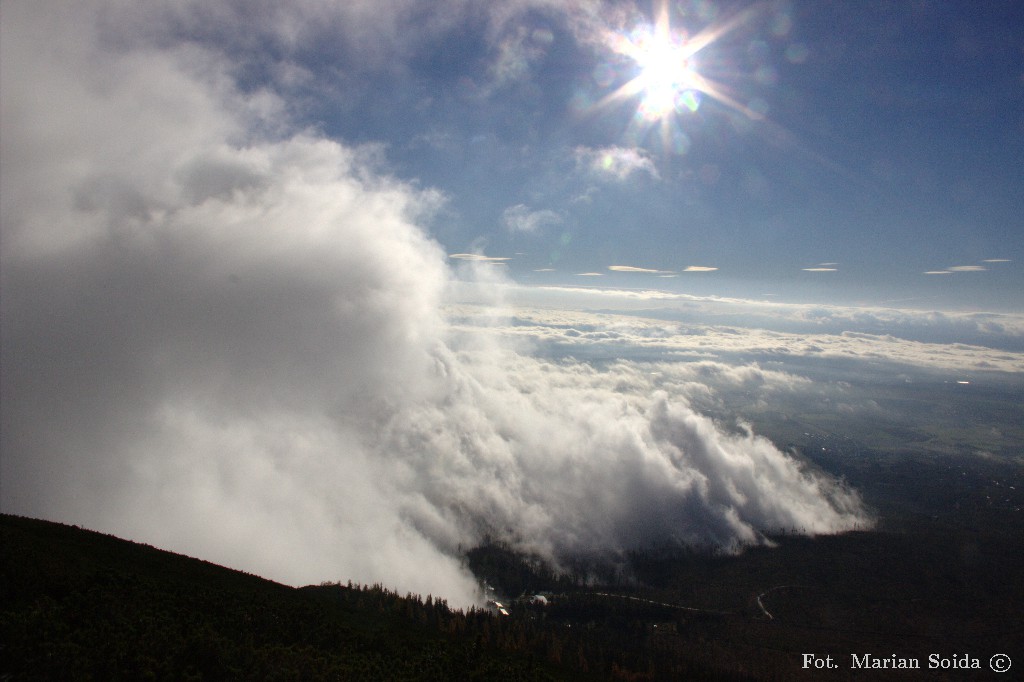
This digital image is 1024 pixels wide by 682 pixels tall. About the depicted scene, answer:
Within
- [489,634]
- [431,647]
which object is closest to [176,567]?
[431,647]

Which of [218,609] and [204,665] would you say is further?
[218,609]

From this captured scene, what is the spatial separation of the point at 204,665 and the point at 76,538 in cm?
5092

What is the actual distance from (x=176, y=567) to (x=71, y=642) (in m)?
46.7

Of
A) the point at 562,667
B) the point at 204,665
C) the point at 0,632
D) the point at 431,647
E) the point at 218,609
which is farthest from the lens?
the point at 562,667

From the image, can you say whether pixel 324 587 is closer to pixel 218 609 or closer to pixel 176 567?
pixel 176 567

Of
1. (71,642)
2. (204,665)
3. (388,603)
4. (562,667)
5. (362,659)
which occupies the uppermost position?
(71,642)

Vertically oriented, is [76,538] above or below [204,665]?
above

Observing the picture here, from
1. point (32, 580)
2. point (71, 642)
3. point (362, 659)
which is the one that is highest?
point (32, 580)

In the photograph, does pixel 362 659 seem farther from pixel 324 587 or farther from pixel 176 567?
pixel 324 587

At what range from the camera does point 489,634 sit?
173500 mm

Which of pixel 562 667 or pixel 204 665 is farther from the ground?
pixel 204 665

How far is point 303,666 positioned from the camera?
69562 millimetres

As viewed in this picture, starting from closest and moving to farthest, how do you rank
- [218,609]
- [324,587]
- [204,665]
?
[204,665], [218,609], [324,587]

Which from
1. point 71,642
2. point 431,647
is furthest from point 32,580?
point 431,647
